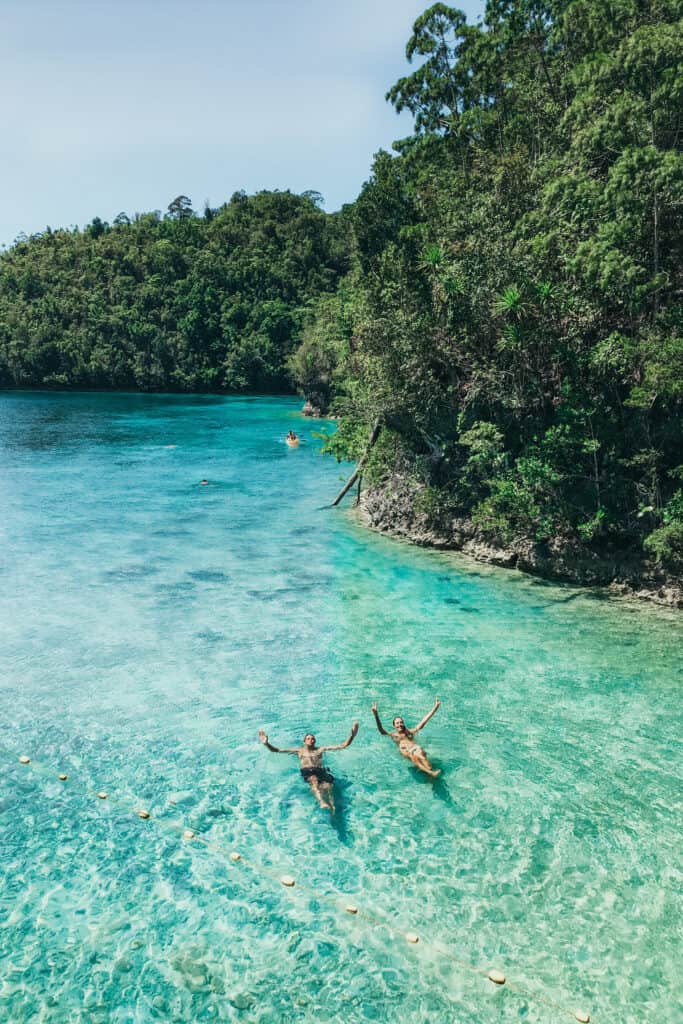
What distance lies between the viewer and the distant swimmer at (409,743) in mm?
11336

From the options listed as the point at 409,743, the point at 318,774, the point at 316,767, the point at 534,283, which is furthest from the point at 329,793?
the point at 534,283

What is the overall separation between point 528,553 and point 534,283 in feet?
24.9

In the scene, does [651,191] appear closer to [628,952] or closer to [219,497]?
[628,952]

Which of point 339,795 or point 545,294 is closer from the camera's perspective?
point 339,795

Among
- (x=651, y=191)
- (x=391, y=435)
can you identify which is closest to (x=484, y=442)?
(x=391, y=435)

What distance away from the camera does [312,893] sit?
8.91m

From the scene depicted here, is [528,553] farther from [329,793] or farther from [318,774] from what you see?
[329,793]

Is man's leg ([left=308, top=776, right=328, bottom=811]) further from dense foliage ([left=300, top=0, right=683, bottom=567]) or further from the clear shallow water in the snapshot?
dense foliage ([left=300, top=0, right=683, bottom=567])

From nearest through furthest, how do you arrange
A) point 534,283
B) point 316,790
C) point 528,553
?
point 316,790 → point 534,283 → point 528,553

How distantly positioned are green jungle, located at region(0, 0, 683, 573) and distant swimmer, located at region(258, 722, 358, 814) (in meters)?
10.3

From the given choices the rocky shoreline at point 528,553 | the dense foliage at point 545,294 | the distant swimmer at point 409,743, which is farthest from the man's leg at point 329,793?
the rocky shoreline at point 528,553

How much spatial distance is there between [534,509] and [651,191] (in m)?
8.14

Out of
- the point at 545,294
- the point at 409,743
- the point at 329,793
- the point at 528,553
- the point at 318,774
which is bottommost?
the point at 329,793

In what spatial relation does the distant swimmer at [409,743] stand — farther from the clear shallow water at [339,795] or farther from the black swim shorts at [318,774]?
the black swim shorts at [318,774]
